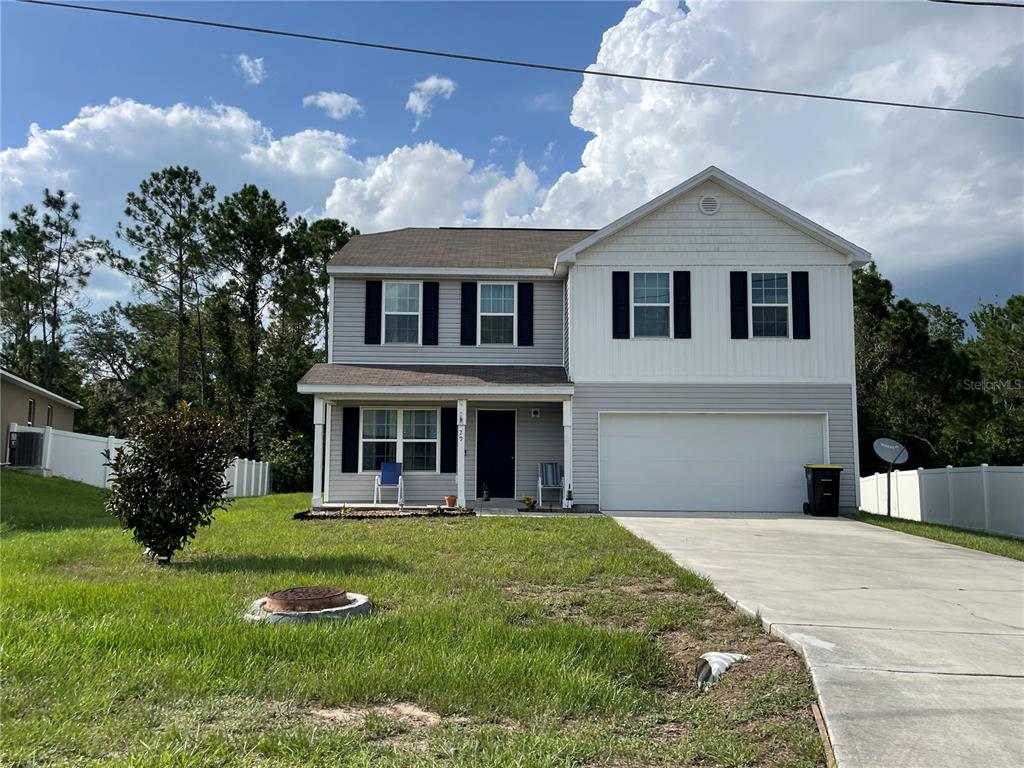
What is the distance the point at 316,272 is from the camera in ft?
100

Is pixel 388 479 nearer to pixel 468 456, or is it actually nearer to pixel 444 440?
pixel 444 440

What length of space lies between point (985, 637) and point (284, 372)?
24884 mm

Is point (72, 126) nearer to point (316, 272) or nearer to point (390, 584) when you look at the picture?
point (390, 584)

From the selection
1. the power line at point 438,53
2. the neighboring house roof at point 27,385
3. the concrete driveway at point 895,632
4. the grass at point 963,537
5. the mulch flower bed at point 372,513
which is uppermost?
the power line at point 438,53

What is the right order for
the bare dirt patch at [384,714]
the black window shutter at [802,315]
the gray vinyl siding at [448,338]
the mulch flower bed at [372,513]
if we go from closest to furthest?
the bare dirt patch at [384,714]
the mulch flower bed at [372,513]
the black window shutter at [802,315]
the gray vinyl siding at [448,338]

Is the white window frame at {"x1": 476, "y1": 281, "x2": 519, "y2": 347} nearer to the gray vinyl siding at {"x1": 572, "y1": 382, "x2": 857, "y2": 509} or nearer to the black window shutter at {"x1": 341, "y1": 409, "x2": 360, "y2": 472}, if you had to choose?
the gray vinyl siding at {"x1": 572, "y1": 382, "x2": 857, "y2": 509}

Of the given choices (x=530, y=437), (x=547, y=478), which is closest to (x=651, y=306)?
(x=530, y=437)

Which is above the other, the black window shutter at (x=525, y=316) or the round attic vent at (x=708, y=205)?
the round attic vent at (x=708, y=205)

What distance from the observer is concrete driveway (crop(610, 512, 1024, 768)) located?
11.0ft

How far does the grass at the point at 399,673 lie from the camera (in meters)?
3.29

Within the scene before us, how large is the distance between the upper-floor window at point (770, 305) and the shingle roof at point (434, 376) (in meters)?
4.15

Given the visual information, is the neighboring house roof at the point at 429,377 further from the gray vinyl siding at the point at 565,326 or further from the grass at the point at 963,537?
the grass at the point at 963,537

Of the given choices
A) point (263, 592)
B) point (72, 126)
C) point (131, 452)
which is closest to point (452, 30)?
point (131, 452)

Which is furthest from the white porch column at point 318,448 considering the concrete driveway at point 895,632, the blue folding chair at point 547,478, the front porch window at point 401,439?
the concrete driveway at point 895,632
